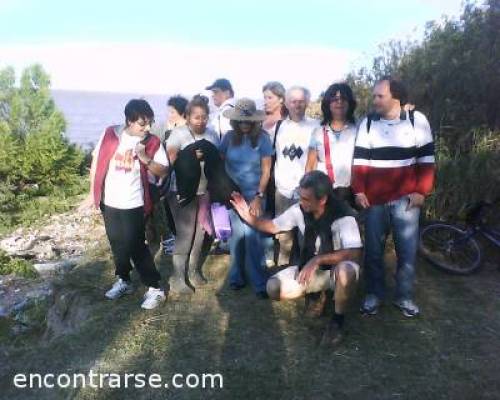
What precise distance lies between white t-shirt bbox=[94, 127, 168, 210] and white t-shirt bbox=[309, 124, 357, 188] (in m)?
1.43

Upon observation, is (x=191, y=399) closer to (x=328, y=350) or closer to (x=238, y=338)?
(x=238, y=338)

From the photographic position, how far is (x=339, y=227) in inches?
158

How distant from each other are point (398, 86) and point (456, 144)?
13.3 ft

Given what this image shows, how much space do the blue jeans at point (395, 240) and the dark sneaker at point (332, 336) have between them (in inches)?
29.5

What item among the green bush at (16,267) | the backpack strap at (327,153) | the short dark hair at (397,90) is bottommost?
the green bush at (16,267)

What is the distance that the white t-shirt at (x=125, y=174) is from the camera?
14.4ft

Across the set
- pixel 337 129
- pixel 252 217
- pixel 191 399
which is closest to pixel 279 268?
pixel 252 217

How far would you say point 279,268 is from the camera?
5.69 m

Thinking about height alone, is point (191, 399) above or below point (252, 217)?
below

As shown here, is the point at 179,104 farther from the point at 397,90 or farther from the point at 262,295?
the point at 397,90

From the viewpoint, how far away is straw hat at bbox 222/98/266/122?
14.8 feet

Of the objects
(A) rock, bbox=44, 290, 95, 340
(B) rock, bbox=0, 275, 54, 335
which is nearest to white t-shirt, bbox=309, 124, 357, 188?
(A) rock, bbox=44, 290, 95, 340

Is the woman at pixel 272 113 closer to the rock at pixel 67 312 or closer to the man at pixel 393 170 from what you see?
the man at pixel 393 170

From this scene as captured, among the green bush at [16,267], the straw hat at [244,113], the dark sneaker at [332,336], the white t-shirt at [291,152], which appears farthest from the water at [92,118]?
the green bush at [16,267]
